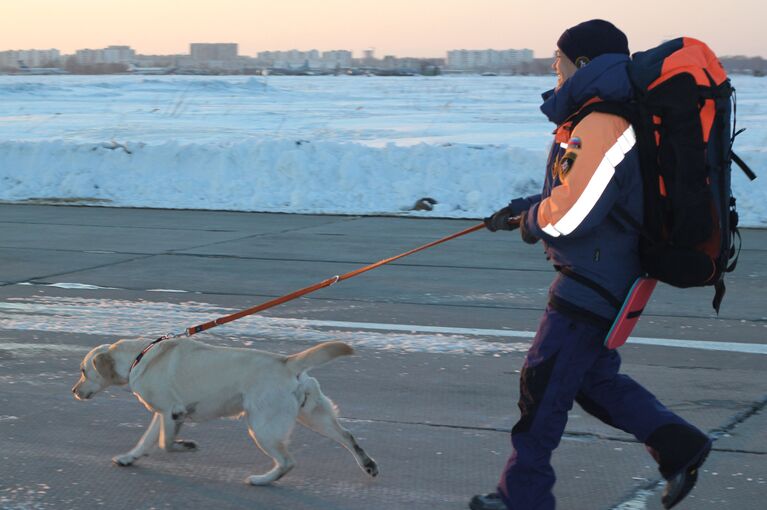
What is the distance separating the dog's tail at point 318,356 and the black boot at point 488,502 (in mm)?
735

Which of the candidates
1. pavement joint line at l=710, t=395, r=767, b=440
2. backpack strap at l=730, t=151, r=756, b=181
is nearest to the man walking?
backpack strap at l=730, t=151, r=756, b=181

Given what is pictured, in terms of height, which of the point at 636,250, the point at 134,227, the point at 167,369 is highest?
Result: the point at 636,250

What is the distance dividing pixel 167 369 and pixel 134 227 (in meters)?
9.86

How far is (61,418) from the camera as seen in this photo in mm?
5871

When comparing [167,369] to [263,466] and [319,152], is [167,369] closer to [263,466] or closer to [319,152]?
[263,466]

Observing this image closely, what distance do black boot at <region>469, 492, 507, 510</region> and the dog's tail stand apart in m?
0.73

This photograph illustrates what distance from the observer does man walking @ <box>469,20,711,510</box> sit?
3822 millimetres

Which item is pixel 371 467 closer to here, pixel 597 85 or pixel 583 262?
pixel 583 262

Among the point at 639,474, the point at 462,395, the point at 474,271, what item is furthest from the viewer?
the point at 474,271

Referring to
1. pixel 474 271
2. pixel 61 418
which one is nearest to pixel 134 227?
pixel 474 271

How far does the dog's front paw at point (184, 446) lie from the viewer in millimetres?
5227

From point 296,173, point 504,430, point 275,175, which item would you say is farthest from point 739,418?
point 275,175

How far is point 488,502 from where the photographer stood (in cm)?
437

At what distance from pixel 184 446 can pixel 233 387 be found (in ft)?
2.59
